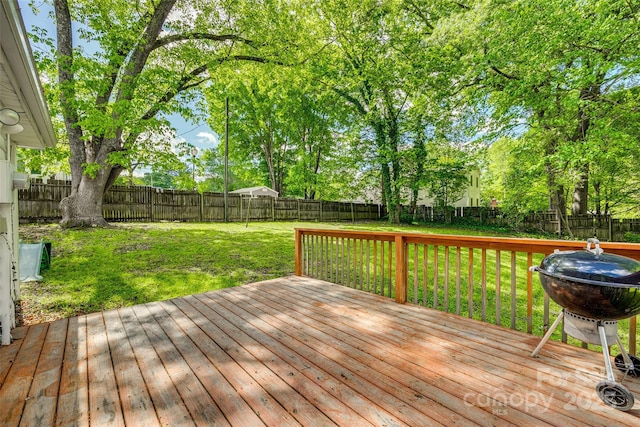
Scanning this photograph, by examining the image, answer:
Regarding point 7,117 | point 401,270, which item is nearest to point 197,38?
point 7,117

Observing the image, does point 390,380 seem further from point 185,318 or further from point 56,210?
point 56,210

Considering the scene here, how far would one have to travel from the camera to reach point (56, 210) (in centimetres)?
897

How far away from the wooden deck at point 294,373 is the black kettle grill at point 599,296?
0.35 feet

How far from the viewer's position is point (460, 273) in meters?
4.13

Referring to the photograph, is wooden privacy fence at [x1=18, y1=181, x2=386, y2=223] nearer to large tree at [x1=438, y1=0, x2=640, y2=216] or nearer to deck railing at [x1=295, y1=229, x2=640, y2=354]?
deck railing at [x1=295, y1=229, x2=640, y2=354]

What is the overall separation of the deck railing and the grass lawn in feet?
4.08

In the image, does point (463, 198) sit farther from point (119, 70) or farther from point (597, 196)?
point (119, 70)

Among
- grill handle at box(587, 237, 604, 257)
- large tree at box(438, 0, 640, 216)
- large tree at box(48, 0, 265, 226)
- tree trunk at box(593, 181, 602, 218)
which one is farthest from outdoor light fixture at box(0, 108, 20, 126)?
tree trunk at box(593, 181, 602, 218)

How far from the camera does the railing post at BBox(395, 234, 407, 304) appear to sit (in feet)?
10.6

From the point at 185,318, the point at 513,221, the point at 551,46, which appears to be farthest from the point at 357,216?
the point at 185,318

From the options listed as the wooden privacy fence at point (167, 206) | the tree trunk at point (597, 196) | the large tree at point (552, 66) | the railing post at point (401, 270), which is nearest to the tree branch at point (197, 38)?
the wooden privacy fence at point (167, 206)

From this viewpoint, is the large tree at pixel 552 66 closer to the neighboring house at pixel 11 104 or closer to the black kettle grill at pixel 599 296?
the black kettle grill at pixel 599 296

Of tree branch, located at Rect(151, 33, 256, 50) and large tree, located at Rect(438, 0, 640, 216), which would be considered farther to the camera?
tree branch, located at Rect(151, 33, 256, 50)

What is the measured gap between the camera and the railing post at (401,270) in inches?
127
